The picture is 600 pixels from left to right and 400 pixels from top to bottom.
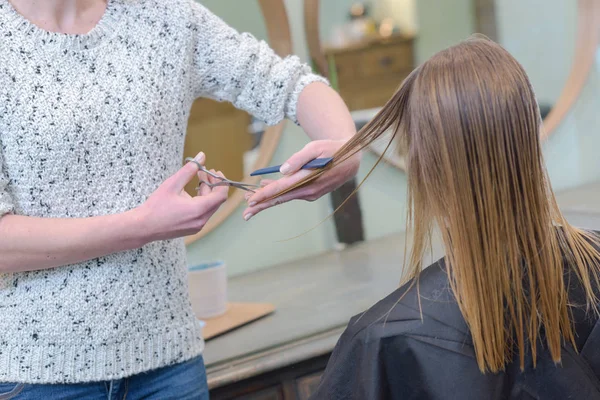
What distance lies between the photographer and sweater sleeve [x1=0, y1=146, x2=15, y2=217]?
97cm

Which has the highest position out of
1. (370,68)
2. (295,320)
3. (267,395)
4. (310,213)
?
(370,68)

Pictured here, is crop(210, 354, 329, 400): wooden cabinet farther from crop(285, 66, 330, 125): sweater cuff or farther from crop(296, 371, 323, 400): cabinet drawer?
crop(285, 66, 330, 125): sweater cuff

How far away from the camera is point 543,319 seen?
957 millimetres

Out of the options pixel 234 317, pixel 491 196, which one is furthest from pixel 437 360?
pixel 234 317

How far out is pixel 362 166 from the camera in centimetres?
222

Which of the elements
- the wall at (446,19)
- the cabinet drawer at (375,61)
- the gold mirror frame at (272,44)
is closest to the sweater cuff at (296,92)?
the gold mirror frame at (272,44)

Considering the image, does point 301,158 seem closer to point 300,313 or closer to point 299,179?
point 299,179

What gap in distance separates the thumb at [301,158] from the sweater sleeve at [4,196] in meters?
0.40

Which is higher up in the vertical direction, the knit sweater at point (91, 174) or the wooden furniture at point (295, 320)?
the knit sweater at point (91, 174)

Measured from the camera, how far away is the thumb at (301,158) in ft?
3.53

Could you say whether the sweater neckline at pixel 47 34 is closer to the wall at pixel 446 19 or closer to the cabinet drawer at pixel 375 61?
the cabinet drawer at pixel 375 61

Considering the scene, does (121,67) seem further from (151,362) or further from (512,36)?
(512,36)

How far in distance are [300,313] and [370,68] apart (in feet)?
4.12

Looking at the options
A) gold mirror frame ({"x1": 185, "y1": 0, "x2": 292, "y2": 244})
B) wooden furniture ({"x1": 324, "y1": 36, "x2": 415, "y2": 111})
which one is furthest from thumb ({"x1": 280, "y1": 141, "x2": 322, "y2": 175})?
wooden furniture ({"x1": 324, "y1": 36, "x2": 415, "y2": 111})
